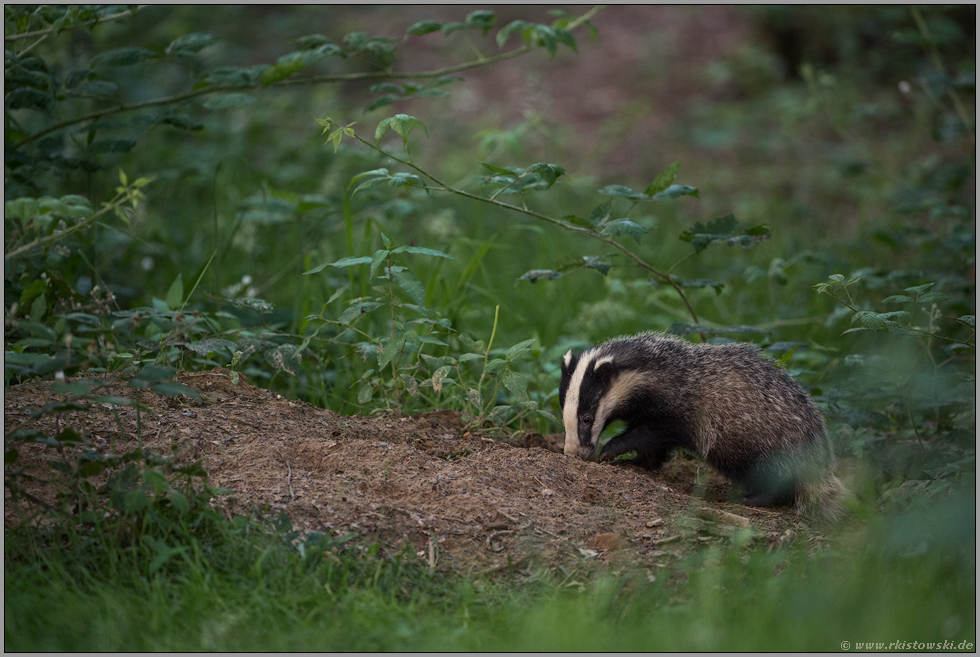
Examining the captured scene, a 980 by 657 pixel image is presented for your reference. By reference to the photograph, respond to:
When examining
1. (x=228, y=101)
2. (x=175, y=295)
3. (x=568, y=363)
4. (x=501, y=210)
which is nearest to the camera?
(x=568, y=363)

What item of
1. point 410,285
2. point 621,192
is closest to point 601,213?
point 621,192

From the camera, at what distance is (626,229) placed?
423cm

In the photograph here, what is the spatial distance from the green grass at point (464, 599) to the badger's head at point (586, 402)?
109 cm

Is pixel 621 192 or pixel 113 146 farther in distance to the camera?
pixel 113 146

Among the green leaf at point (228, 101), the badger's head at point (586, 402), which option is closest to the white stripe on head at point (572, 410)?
the badger's head at point (586, 402)

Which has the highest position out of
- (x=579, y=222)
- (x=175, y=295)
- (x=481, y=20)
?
(x=481, y=20)

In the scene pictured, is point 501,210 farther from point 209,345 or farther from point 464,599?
point 464,599

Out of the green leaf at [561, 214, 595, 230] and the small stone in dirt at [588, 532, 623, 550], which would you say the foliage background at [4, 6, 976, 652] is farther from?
the small stone in dirt at [588, 532, 623, 550]

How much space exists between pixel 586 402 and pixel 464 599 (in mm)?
1536

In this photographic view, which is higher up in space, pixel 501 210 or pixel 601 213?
pixel 601 213

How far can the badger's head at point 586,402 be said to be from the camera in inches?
174

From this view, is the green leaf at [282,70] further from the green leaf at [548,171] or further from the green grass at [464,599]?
the green grass at [464,599]

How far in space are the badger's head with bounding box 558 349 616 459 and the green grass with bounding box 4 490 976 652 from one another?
109cm

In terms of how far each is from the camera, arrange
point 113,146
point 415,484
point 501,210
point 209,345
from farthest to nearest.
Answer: point 501,210 → point 113,146 → point 209,345 → point 415,484
